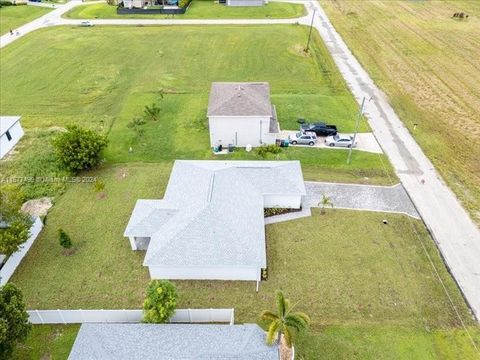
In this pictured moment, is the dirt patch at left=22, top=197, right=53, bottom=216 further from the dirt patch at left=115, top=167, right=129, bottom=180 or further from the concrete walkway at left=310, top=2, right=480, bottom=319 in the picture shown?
the concrete walkway at left=310, top=2, right=480, bottom=319

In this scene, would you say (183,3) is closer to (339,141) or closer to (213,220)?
(339,141)

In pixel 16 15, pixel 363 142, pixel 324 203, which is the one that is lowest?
pixel 363 142

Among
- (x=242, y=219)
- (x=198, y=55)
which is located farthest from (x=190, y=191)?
(x=198, y=55)

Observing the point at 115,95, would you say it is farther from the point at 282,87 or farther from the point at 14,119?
the point at 282,87

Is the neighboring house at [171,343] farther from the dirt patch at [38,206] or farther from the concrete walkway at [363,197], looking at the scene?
the concrete walkway at [363,197]

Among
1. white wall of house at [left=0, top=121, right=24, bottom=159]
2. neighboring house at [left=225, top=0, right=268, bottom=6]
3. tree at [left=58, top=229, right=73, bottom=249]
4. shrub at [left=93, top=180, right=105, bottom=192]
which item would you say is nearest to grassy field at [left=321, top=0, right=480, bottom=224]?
neighboring house at [left=225, top=0, right=268, bottom=6]

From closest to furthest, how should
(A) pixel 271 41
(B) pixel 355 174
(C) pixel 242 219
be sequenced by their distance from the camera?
(C) pixel 242 219 → (B) pixel 355 174 → (A) pixel 271 41

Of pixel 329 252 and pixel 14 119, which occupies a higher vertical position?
pixel 14 119

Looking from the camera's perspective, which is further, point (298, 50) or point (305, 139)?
point (298, 50)

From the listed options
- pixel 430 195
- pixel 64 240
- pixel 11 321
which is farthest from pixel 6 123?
pixel 430 195
